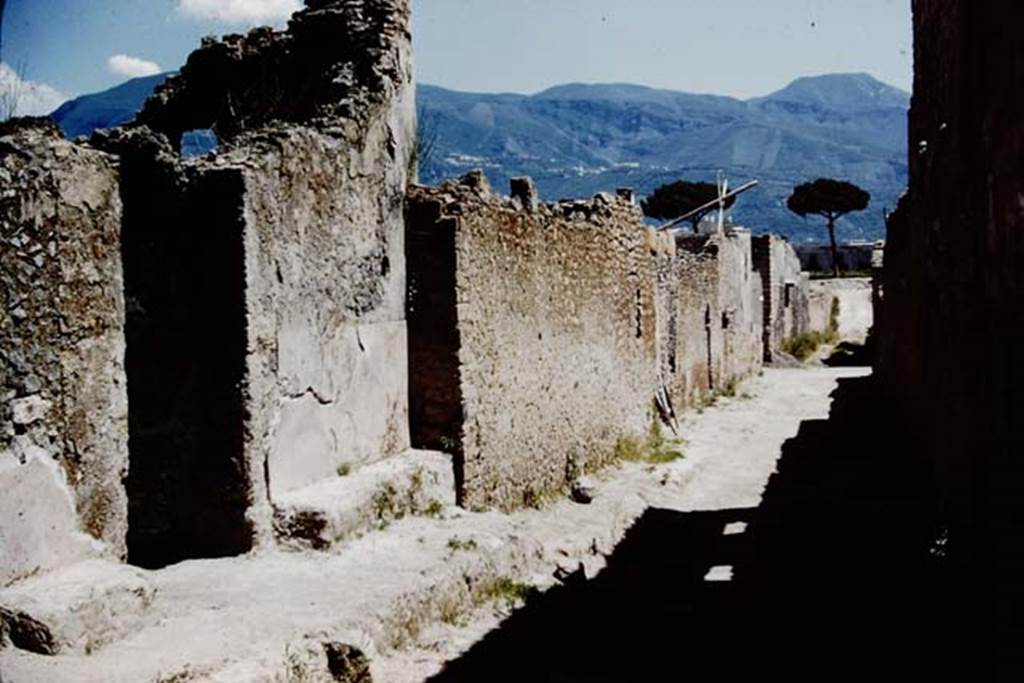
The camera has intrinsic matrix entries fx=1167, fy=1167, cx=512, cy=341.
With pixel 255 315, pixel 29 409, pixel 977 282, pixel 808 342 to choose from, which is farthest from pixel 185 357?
pixel 808 342

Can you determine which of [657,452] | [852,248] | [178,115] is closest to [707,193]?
[852,248]

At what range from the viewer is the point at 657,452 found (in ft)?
45.8

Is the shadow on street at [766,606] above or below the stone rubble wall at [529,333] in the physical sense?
below

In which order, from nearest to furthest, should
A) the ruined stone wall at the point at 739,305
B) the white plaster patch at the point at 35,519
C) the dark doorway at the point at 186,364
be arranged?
the white plaster patch at the point at 35,519, the dark doorway at the point at 186,364, the ruined stone wall at the point at 739,305

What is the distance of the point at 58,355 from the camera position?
5402mm

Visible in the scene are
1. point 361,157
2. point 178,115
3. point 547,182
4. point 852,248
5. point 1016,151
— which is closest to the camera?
point 1016,151

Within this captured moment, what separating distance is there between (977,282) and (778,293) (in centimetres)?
2323

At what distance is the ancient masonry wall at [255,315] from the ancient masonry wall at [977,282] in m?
3.62

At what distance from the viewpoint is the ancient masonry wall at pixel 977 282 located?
4.07 m

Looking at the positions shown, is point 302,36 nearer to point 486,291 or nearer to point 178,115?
point 178,115

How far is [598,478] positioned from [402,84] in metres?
4.91

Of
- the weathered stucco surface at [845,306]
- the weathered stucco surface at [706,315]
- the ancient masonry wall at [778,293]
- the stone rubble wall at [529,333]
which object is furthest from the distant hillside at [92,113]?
the weathered stucco surface at [845,306]

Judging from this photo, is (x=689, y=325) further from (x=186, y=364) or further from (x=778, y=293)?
(x=186, y=364)

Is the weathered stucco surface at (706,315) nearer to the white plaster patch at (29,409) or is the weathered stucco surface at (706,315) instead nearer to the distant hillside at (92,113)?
the distant hillside at (92,113)
